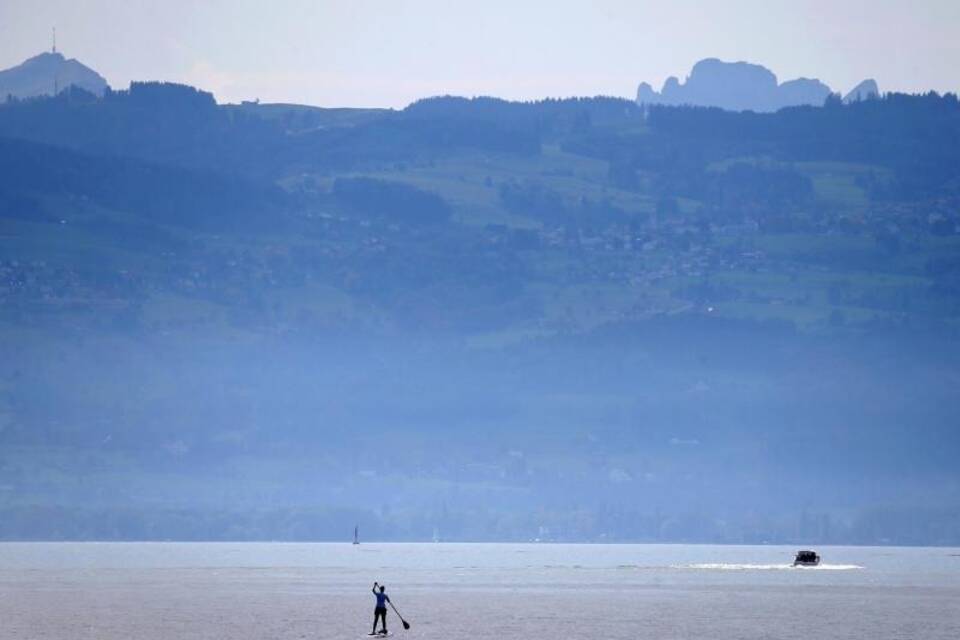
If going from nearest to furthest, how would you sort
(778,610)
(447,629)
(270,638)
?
1. (270,638)
2. (447,629)
3. (778,610)

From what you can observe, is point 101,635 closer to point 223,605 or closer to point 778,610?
point 223,605

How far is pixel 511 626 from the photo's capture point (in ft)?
556

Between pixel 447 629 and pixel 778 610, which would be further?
pixel 778 610

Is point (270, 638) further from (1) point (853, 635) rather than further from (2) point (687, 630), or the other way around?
(1) point (853, 635)

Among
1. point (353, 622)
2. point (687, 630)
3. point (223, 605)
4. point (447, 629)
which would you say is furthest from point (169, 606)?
point (687, 630)

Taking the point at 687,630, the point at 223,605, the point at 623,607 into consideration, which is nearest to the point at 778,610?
Answer: the point at 623,607

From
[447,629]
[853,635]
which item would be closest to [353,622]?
[447,629]

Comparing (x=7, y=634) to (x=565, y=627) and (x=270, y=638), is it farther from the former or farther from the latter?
(x=565, y=627)

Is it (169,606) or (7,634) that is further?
(169,606)

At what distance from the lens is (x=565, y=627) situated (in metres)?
168

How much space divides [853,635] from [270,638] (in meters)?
43.5

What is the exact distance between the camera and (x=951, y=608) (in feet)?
654

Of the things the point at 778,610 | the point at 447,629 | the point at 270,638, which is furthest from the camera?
the point at 778,610

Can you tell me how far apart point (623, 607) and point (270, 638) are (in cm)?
5203
